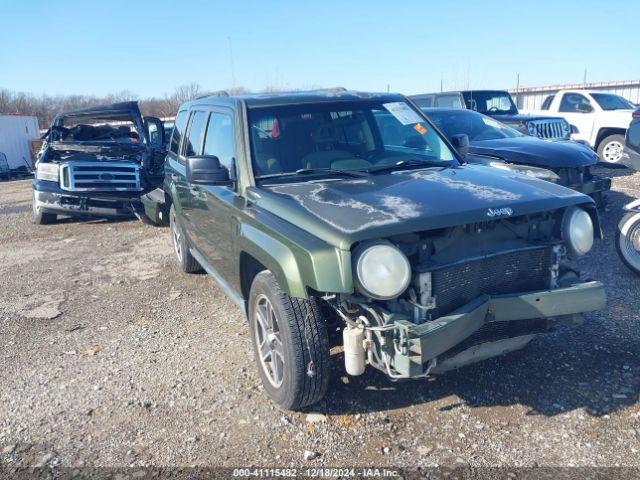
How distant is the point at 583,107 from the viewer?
12969 millimetres

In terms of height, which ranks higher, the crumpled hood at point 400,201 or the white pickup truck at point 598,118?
the white pickup truck at point 598,118

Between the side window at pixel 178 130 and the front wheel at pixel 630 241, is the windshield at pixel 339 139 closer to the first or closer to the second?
the side window at pixel 178 130

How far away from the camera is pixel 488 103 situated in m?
12.4

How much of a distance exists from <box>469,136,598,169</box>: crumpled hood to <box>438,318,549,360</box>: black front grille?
175 inches

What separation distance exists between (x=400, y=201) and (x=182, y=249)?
3.70 meters

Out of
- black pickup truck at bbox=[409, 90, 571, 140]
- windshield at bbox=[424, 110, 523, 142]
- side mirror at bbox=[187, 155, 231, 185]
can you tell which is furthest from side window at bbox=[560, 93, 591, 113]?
side mirror at bbox=[187, 155, 231, 185]

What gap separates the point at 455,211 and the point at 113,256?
19.0ft

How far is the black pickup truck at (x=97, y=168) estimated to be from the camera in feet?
30.7

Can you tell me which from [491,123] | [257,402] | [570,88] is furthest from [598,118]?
[570,88]

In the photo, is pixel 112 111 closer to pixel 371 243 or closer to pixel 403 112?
pixel 403 112

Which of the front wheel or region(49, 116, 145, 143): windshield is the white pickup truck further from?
region(49, 116, 145, 143): windshield

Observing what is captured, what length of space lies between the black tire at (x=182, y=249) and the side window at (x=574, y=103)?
10.5 metres

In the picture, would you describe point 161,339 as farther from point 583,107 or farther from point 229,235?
point 583,107

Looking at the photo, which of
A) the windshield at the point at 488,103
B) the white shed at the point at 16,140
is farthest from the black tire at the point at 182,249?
the white shed at the point at 16,140
